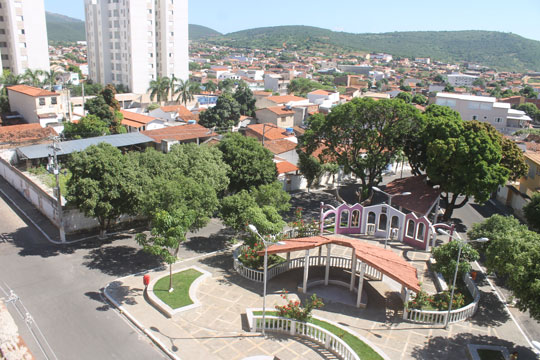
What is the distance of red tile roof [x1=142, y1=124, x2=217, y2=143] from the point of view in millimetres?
51531

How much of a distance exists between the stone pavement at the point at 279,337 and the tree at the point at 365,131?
15344 mm

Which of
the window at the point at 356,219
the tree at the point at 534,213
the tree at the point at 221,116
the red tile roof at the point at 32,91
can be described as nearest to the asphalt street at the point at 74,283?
the window at the point at 356,219

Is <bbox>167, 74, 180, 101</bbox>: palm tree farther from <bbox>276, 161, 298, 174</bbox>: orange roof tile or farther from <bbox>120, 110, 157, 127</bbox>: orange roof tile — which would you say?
<bbox>276, 161, 298, 174</bbox>: orange roof tile

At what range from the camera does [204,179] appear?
3288 centimetres

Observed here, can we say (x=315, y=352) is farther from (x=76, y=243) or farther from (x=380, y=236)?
(x=76, y=243)

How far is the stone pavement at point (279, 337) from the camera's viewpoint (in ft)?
65.4

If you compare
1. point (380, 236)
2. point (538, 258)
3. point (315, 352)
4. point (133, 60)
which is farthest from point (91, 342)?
point (133, 60)

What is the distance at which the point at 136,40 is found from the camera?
299 feet

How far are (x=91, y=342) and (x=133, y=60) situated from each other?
82238 mm

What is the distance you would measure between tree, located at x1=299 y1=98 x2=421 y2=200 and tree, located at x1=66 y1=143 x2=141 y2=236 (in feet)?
56.7

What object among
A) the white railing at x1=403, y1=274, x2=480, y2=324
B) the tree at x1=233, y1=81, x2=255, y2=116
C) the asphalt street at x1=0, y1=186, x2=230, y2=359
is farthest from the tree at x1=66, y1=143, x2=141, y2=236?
the tree at x1=233, y1=81, x2=255, y2=116

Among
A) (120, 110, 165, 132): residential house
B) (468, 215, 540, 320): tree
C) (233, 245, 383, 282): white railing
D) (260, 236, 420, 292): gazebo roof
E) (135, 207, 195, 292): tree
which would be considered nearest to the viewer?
(468, 215, 540, 320): tree

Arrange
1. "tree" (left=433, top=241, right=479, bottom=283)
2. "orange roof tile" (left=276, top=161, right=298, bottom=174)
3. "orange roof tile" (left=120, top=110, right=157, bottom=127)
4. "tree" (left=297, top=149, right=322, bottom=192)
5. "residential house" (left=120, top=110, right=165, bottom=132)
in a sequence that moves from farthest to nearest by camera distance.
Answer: "orange roof tile" (left=120, top=110, right=157, bottom=127)
"residential house" (left=120, top=110, right=165, bottom=132)
"orange roof tile" (left=276, top=161, right=298, bottom=174)
"tree" (left=297, top=149, right=322, bottom=192)
"tree" (left=433, top=241, right=479, bottom=283)

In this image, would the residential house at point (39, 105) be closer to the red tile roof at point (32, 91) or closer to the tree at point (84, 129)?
the red tile roof at point (32, 91)
